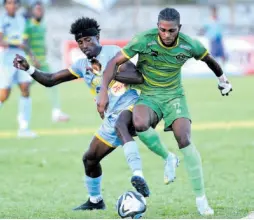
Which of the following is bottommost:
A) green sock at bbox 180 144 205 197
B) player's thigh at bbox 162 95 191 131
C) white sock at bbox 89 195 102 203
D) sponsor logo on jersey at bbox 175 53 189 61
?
white sock at bbox 89 195 102 203

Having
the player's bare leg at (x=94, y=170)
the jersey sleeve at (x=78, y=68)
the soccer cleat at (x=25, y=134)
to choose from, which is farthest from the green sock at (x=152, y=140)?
the soccer cleat at (x=25, y=134)

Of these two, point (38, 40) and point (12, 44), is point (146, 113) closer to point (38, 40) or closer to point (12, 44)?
point (12, 44)

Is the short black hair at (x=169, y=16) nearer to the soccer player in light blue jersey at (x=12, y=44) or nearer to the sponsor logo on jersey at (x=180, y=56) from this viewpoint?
the sponsor logo on jersey at (x=180, y=56)

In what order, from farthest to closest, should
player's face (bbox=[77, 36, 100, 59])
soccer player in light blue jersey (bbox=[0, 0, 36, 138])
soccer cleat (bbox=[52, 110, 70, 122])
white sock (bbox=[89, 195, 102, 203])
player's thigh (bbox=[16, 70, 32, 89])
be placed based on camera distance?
1. soccer cleat (bbox=[52, 110, 70, 122])
2. player's thigh (bbox=[16, 70, 32, 89])
3. soccer player in light blue jersey (bbox=[0, 0, 36, 138])
4. white sock (bbox=[89, 195, 102, 203])
5. player's face (bbox=[77, 36, 100, 59])

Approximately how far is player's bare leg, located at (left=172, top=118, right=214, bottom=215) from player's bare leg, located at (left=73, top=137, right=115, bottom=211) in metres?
0.85

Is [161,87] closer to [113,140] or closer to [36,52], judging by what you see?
[113,140]

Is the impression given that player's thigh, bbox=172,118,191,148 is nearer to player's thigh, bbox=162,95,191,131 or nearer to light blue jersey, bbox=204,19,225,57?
player's thigh, bbox=162,95,191,131

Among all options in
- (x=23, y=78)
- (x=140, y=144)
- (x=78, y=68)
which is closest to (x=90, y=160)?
(x=78, y=68)

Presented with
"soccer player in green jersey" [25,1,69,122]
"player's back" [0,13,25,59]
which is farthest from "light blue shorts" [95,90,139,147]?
"soccer player in green jersey" [25,1,69,122]

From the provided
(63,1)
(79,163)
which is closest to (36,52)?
(79,163)

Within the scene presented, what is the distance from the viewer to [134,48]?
8.70 m

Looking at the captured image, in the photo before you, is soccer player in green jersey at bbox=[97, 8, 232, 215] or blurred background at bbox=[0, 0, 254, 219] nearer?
soccer player in green jersey at bbox=[97, 8, 232, 215]

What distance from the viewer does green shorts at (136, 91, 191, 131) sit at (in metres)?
8.91

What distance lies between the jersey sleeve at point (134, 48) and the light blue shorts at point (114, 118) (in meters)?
0.62
